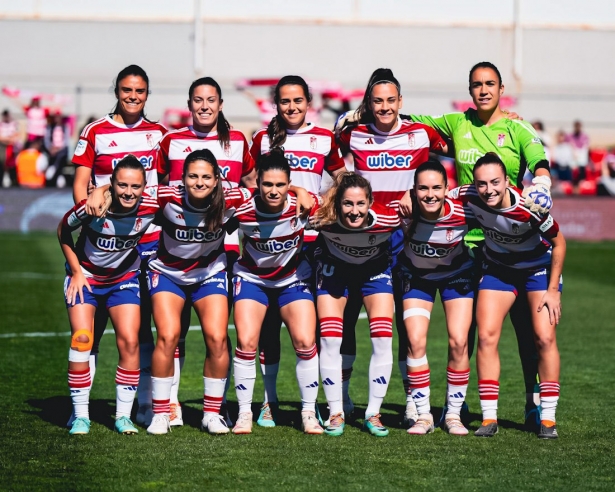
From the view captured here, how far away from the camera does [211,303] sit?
6.45 meters

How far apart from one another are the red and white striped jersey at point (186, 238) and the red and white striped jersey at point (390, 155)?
2.69ft

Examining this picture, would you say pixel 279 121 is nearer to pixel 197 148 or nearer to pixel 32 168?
pixel 197 148

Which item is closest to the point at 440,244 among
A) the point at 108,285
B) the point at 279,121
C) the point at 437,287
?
the point at 437,287

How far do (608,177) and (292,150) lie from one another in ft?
59.9

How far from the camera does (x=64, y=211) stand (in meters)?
19.9

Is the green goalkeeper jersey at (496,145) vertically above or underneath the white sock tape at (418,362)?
above

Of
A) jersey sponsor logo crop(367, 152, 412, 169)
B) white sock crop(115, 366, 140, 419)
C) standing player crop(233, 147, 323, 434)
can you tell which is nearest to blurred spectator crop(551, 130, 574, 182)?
jersey sponsor logo crop(367, 152, 412, 169)

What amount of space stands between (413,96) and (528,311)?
2113 cm

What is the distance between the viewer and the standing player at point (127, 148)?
269 inches

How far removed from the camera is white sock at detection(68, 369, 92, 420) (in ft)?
21.0

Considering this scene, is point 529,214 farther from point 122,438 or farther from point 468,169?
point 122,438

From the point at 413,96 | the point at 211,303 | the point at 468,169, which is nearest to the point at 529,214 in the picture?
the point at 468,169

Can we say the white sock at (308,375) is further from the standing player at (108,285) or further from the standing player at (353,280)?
the standing player at (108,285)

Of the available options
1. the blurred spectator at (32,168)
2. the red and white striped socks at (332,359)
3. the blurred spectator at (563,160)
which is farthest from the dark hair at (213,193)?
the blurred spectator at (563,160)
